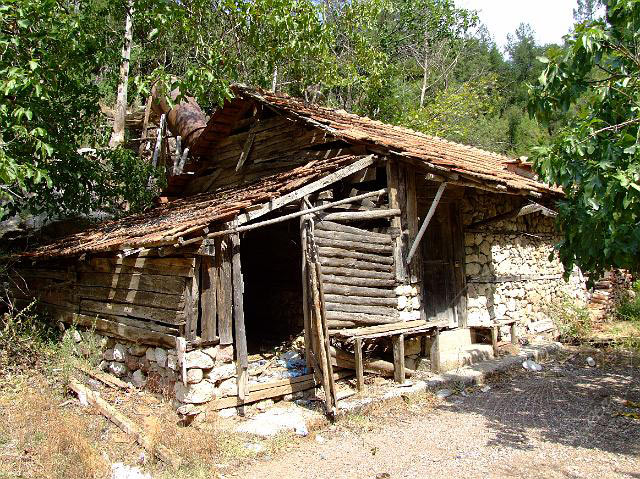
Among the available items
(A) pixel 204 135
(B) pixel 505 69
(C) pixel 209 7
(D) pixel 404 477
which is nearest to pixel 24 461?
(D) pixel 404 477

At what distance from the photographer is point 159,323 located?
6414mm

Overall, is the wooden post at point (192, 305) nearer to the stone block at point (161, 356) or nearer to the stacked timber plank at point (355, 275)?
the stone block at point (161, 356)

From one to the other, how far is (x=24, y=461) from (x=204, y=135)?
716 centimetres

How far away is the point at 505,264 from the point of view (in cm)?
956

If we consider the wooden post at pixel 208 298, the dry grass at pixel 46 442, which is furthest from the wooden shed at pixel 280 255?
the dry grass at pixel 46 442

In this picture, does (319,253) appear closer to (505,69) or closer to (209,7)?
(209,7)

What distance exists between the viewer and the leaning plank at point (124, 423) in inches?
183

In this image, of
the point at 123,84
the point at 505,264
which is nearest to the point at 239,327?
the point at 505,264

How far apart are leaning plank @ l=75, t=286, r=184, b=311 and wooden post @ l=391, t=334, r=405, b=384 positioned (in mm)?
2921

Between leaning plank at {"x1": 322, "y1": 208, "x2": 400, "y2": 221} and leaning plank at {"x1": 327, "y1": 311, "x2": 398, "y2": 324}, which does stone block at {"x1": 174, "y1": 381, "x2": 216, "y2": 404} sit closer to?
leaning plank at {"x1": 327, "y1": 311, "x2": 398, "y2": 324}

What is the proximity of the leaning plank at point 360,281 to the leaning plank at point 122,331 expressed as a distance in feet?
7.35

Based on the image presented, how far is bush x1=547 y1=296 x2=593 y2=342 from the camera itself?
1020cm

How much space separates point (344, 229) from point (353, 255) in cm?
40

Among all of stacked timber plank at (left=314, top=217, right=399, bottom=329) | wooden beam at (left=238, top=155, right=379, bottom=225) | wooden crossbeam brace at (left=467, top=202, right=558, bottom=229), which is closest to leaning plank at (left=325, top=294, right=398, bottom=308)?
stacked timber plank at (left=314, top=217, right=399, bottom=329)
